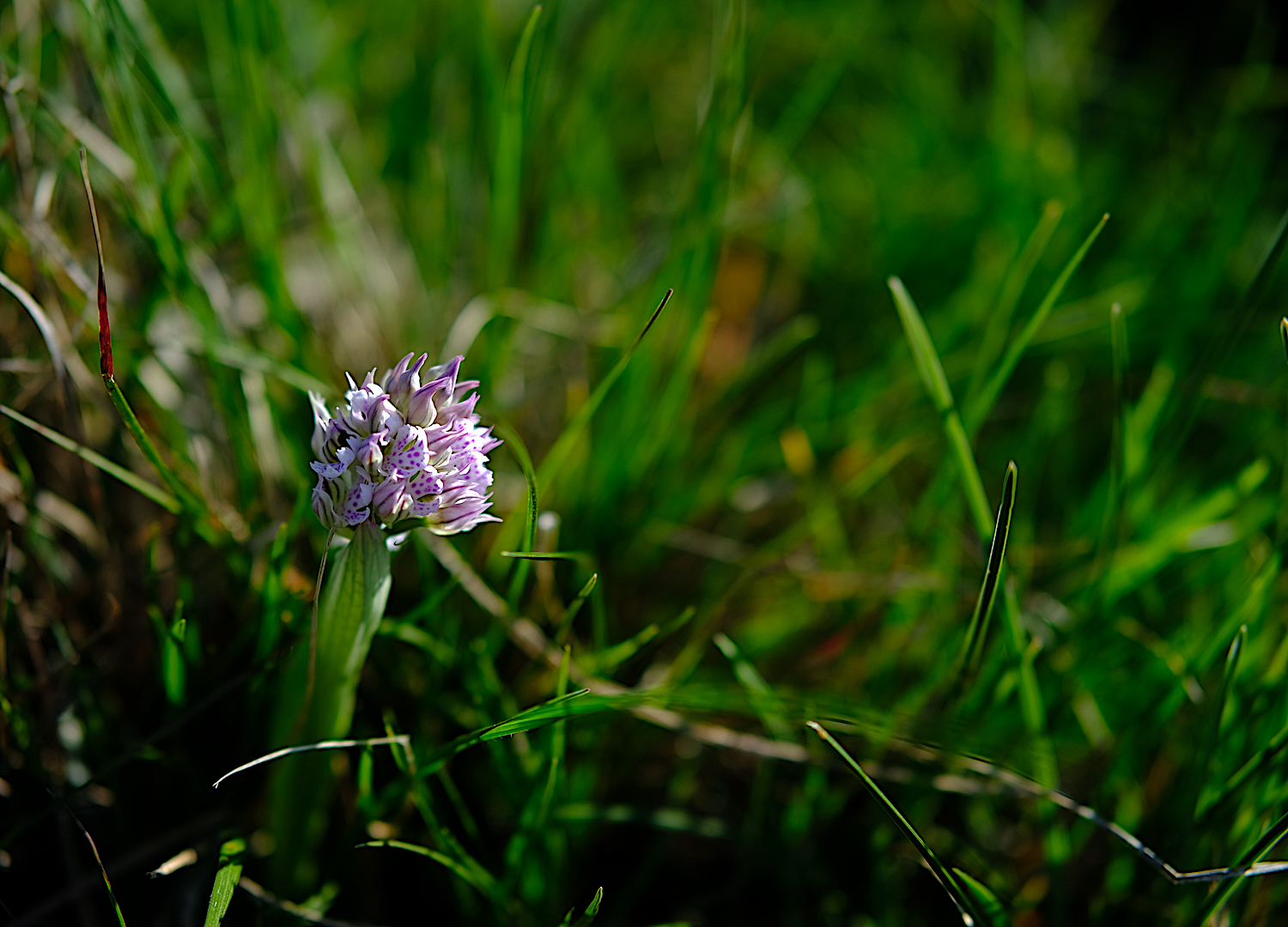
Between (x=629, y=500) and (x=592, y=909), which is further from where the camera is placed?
(x=629, y=500)

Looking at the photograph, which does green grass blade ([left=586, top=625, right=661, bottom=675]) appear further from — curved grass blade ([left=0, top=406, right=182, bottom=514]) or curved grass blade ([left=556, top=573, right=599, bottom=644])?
curved grass blade ([left=0, top=406, right=182, bottom=514])

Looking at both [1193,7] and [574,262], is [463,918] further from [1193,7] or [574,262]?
[1193,7]

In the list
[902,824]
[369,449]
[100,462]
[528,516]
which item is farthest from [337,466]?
[902,824]

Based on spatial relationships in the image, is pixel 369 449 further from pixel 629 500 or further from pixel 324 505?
pixel 629 500

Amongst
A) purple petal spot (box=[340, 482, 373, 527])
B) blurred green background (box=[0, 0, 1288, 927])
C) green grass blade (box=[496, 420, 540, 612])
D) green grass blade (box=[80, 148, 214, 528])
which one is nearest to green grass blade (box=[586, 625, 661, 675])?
blurred green background (box=[0, 0, 1288, 927])

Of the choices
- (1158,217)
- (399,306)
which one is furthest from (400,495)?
(1158,217)

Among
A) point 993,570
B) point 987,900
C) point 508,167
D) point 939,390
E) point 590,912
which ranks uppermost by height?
point 508,167
